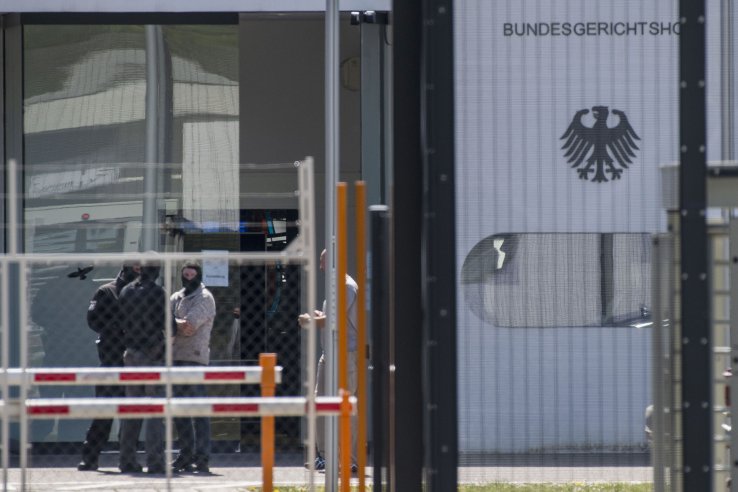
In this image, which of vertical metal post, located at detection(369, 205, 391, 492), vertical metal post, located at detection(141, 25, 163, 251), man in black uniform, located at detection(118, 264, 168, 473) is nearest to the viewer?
vertical metal post, located at detection(369, 205, 391, 492)

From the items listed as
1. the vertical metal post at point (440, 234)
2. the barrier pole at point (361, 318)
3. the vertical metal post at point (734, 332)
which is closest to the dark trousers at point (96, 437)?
the barrier pole at point (361, 318)

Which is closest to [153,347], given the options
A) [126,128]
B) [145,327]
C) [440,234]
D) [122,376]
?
[145,327]

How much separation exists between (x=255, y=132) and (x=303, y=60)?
0.88 meters

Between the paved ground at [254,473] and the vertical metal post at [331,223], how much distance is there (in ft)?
2.34

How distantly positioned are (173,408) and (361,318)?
1.47 meters

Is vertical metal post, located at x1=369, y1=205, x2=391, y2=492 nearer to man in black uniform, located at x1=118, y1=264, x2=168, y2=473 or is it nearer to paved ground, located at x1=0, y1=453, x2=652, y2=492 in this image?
paved ground, located at x1=0, y1=453, x2=652, y2=492

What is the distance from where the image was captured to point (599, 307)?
5.78 metres

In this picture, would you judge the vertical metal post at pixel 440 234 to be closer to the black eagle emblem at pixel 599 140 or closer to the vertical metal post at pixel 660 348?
the black eagle emblem at pixel 599 140

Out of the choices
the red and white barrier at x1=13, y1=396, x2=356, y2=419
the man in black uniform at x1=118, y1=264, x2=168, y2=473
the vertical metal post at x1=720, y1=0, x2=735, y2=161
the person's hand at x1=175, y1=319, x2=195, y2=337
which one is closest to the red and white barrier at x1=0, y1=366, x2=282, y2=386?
the red and white barrier at x1=13, y1=396, x2=356, y2=419

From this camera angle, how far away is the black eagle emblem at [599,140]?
5719 mm

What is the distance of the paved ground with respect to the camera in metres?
5.73

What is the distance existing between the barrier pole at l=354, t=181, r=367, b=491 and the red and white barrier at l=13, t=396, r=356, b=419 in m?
1.08

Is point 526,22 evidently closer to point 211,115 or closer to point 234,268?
point 234,268

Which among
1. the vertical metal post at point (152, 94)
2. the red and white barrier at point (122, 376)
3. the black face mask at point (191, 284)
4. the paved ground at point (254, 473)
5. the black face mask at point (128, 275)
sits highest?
the vertical metal post at point (152, 94)
